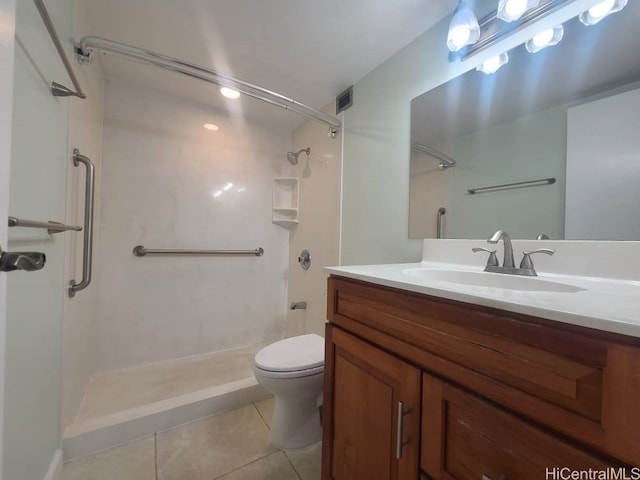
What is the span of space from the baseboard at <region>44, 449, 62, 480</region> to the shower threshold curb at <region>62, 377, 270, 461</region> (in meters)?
0.04

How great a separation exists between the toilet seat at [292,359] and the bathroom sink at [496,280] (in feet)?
2.12

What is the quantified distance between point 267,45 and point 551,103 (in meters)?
1.32

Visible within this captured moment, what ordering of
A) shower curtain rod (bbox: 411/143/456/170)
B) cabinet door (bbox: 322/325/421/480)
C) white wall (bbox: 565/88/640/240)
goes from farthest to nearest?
shower curtain rod (bbox: 411/143/456/170) → white wall (bbox: 565/88/640/240) → cabinet door (bbox: 322/325/421/480)

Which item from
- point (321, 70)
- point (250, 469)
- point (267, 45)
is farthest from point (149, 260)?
point (321, 70)

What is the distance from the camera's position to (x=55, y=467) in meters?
1.02

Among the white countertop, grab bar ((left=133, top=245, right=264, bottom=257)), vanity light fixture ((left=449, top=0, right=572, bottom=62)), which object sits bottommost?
grab bar ((left=133, top=245, right=264, bottom=257))

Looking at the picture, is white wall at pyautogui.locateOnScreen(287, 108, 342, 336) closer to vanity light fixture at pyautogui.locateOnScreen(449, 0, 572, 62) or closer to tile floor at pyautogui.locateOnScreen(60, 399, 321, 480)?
tile floor at pyautogui.locateOnScreen(60, 399, 321, 480)

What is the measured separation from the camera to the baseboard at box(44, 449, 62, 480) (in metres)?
0.98

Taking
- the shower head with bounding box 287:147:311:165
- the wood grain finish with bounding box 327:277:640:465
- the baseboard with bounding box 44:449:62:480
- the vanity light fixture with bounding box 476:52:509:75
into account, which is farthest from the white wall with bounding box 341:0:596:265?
the baseboard with bounding box 44:449:62:480

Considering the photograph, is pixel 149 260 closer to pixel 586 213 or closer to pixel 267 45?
pixel 267 45

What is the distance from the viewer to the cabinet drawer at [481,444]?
412mm

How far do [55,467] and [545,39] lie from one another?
8.01 feet

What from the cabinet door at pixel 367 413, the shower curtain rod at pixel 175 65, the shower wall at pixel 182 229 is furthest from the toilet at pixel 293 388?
the shower curtain rod at pixel 175 65

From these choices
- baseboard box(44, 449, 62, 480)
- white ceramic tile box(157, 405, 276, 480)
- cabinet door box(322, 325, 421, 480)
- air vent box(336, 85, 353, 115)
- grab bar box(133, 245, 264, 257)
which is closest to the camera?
cabinet door box(322, 325, 421, 480)
